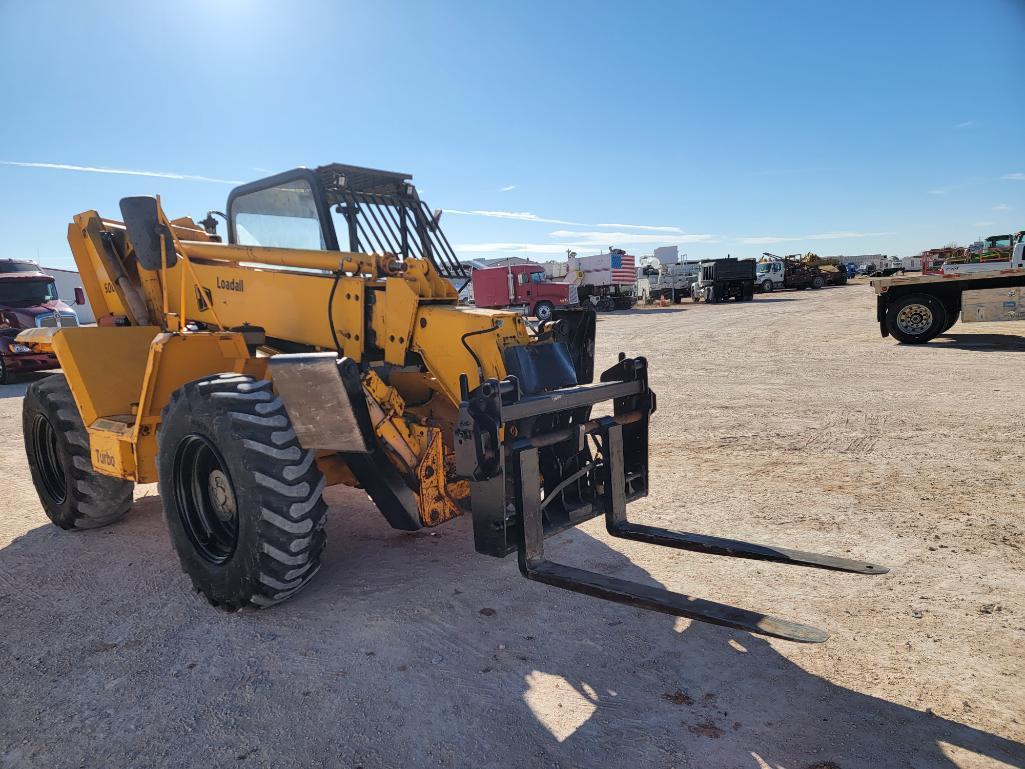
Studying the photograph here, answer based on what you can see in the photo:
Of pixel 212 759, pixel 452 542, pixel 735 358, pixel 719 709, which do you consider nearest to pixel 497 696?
pixel 719 709

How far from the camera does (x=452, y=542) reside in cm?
472

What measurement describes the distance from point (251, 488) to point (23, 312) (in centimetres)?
1434

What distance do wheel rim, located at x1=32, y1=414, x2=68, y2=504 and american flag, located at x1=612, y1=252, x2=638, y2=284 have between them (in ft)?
101

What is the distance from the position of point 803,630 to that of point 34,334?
6.19 metres

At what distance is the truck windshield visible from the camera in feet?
47.1

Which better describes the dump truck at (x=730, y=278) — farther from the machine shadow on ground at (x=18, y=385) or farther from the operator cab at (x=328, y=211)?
the operator cab at (x=328, y=211)

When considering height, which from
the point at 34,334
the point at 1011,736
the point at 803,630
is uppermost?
the point at 34,334

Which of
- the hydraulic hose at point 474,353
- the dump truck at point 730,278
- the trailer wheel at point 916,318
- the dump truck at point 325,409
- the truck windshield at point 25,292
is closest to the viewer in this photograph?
the dump truck at point 325,409

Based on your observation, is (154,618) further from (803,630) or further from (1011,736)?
(1011,736)

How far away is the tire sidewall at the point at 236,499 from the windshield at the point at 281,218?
57.1 inches

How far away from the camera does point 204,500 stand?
13.6ft

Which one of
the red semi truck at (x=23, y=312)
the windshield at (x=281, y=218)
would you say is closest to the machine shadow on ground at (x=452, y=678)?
the windshield at (x=281, y=218)

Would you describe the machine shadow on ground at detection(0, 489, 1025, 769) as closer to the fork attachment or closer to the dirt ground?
the dirt ground

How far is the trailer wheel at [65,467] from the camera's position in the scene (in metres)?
5.05
